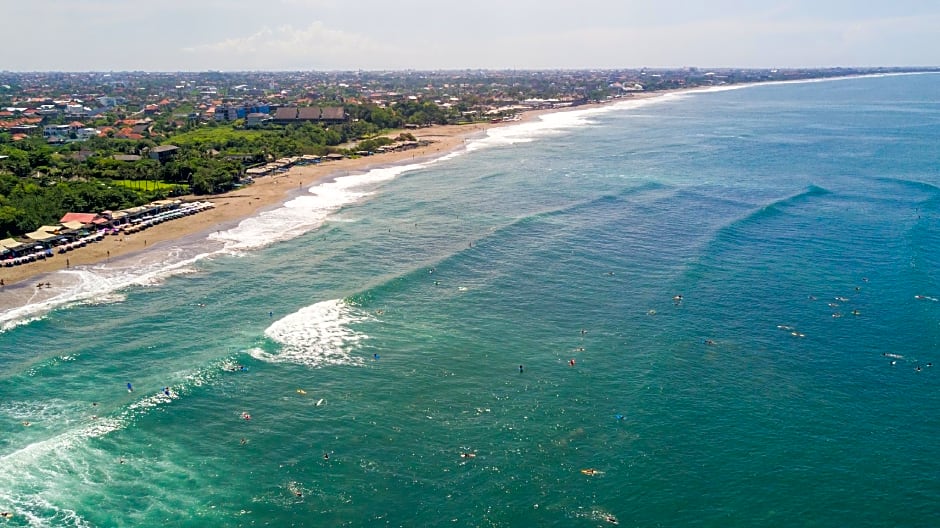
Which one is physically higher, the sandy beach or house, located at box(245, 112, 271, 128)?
house, located at box(245, 112, 271, 128)

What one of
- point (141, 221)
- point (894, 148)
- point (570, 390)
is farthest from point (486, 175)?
point (894, 148)

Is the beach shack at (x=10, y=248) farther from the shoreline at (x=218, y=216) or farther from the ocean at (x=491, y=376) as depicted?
the ocean at (x=491, y=376)

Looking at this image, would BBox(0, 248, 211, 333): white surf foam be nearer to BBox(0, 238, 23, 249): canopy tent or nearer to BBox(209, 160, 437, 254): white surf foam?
BBox(209, 160, 437, 254): white surf foam

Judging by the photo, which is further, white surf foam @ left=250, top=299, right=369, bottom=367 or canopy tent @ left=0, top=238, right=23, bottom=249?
canopy tent @ left=0, top=238, right=23, bottom=249

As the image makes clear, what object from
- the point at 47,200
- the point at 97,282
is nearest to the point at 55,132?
the point at 47,200

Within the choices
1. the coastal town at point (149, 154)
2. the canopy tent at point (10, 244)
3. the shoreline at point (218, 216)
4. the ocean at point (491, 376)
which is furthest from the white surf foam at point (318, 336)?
the canopy tent at point (10, 244)

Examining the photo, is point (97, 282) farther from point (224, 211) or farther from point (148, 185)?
point (148, 185)

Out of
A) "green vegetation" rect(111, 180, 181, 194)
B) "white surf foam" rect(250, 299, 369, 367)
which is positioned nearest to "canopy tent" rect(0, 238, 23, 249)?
"green vegetation" rect(111, 180, 181, 194)
